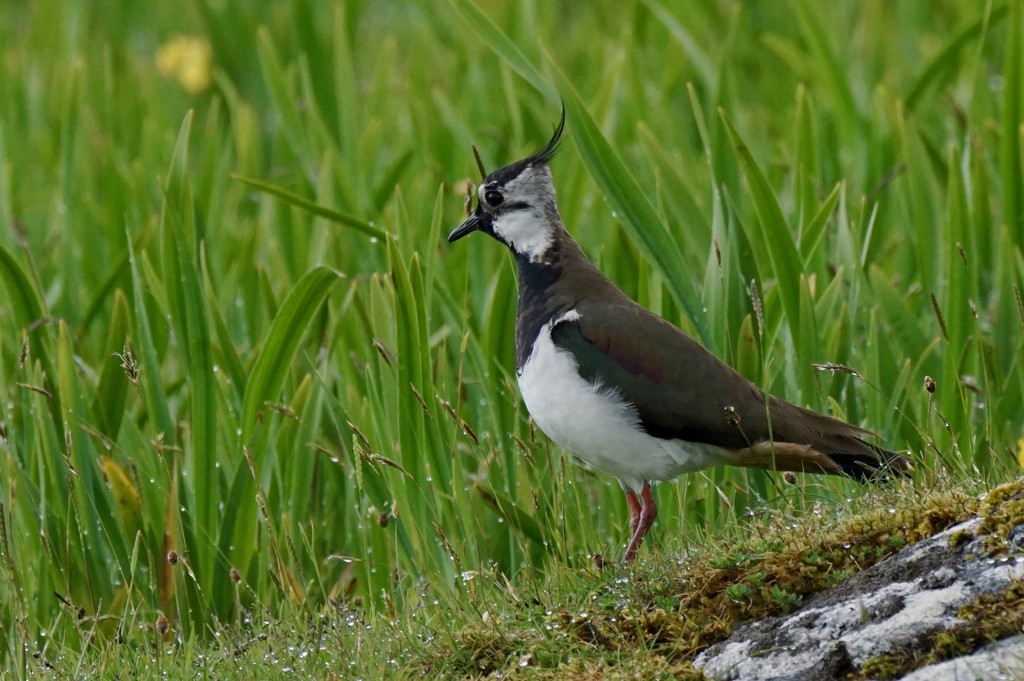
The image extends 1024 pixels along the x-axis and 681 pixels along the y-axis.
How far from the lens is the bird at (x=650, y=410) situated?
3.94 m

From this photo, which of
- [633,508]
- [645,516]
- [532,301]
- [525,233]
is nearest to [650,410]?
[645,516]

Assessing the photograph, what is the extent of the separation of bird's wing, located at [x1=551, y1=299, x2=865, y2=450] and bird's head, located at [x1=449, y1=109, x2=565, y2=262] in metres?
0.50

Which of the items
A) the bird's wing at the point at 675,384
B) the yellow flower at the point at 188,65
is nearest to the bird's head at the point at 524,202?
the bird's wing at the point at 675,384

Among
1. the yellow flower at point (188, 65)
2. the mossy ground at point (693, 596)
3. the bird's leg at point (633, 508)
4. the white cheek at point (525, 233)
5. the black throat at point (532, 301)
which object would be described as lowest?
the bird's leg at point (633, 508)

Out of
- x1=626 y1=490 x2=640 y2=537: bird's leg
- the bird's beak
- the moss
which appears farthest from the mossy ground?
the bird's beak

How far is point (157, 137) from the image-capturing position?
713 centimetres

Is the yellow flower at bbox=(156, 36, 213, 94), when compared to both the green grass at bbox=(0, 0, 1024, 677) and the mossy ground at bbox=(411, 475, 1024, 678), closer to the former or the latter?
the green grass at bbox=(0, 0, 1024, 677)

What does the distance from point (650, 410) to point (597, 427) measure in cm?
16

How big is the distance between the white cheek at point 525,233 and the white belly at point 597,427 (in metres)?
0.54

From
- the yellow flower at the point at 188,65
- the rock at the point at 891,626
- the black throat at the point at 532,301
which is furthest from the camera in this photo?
the yellow flower at the point at 188,65

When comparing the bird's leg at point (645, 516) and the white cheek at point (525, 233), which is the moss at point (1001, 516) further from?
the white cheek at point (525, 233)

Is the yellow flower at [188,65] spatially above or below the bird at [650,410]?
above

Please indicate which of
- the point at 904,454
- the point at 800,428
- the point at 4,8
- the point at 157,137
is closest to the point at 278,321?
the point at 800,428

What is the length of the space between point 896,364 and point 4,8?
903 centimetres
